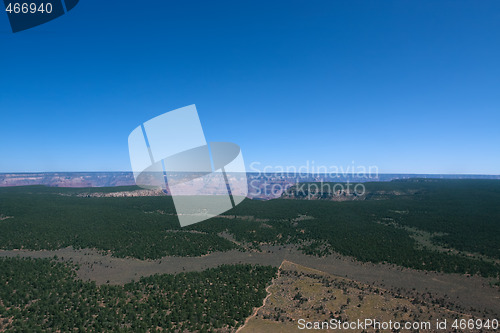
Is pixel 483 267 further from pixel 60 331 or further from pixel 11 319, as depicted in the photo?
pixel 11 319

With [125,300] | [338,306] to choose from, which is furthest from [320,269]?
[125,300]

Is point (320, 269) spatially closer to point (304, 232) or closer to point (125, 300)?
point (304, 232)

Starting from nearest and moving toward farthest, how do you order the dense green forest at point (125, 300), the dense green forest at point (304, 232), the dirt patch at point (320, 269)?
the dense green forest at point (125, 300)
the dirt patch at point (320, 269)
the dense green forest at point (304, 232)

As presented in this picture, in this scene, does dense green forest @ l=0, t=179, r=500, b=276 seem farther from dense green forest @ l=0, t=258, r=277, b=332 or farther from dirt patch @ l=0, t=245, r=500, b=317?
dense green forest @ l=0, t=258, r=277, b=332

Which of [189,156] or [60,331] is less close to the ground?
[189,156]

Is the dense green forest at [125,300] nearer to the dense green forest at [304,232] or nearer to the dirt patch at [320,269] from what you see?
the dirt patch at [320,269]

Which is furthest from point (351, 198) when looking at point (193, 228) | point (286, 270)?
point (286, 270)

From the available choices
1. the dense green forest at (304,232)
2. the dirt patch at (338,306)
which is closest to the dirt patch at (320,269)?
the dirt patch at (338,306)
